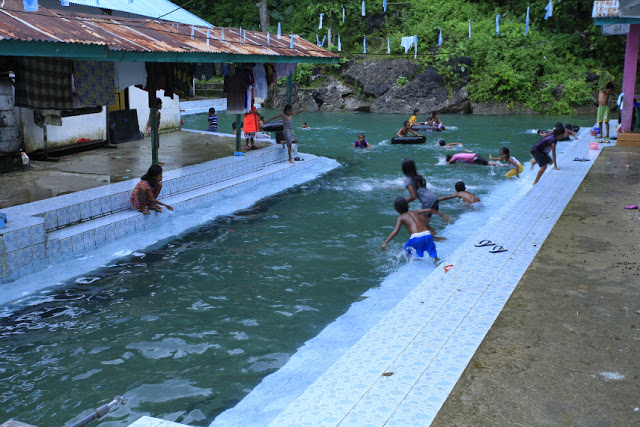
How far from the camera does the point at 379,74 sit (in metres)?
35.1

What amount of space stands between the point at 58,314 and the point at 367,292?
3.93 m

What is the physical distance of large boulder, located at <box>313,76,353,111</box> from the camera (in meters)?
35.3

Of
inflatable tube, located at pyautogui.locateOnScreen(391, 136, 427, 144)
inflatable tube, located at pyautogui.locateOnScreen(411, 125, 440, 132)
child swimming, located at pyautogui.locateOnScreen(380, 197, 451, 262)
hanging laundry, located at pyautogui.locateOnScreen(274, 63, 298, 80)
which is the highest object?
hanging laundry, located at pyautogui.locateOnScreen(274, 63, 298, 80)

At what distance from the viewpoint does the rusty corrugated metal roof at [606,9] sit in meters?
15.9

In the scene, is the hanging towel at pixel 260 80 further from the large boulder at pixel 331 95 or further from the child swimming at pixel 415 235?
the large boulder at pixel 331 95

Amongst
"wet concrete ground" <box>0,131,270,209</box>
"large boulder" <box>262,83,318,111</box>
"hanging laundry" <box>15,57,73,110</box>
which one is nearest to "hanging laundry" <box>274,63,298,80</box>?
"wet concrete ground" <box>0,131,270,209</box>

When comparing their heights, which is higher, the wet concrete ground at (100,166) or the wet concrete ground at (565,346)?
the wet concrete ground at (100,166)

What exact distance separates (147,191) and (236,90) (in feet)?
19.3

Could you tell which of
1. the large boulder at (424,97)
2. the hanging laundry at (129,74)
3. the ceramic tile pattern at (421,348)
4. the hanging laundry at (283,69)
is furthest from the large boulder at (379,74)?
the ceramic tile pattern at (421,348)

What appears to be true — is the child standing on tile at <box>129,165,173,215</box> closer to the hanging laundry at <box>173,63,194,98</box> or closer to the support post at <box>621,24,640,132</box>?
the hanging laundry at <box>173,63,194,98</box>

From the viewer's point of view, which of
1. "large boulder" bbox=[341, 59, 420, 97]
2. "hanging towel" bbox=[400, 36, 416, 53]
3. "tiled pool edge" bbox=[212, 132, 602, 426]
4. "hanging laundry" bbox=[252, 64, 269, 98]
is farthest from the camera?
"hanging towel" bbox=[400, 36, 416, 53]

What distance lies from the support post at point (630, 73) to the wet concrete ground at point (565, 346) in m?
11.0

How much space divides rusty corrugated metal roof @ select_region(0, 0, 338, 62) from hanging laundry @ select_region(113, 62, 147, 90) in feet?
2.72

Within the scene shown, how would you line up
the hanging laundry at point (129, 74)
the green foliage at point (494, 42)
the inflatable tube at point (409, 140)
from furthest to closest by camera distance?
the green foliage at point (494, 42), the inflatable tube at point (409, 140), the hanging laundry at point (129, 74)
